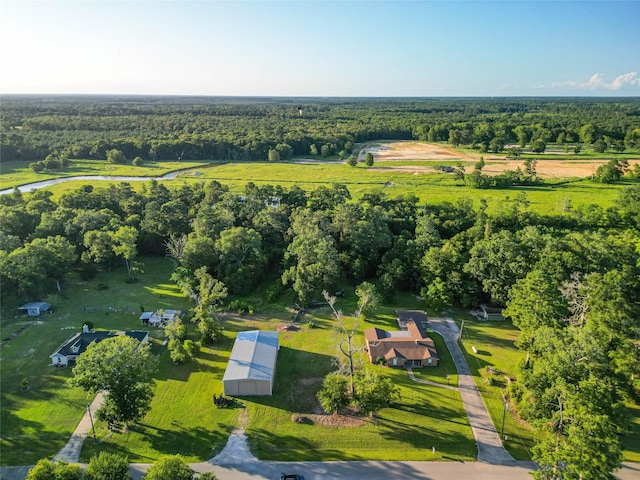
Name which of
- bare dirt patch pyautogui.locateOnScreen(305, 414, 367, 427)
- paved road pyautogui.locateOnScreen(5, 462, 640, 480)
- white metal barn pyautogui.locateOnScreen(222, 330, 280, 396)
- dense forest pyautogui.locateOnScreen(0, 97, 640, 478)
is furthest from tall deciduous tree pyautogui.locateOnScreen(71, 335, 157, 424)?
dense forest pyautogui.locateOnScreen(0, 97, 640, 478)

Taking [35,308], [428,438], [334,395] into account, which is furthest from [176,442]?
[35,308]

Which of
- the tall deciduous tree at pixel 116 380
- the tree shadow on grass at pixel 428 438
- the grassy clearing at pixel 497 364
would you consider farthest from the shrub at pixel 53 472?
the grassy clearing at pixel 497 364

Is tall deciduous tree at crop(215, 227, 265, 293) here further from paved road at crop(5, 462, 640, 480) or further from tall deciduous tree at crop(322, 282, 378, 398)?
paved road at crop(5, 462, 640, 480)

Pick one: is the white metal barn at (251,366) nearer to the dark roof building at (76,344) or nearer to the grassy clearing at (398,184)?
the dark roof building at (76,344)

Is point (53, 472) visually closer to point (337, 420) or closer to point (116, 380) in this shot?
point (116, 380)

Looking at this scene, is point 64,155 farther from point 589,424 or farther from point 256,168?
point 589,424

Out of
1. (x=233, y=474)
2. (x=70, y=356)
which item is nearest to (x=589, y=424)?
(x=233, y=474)
